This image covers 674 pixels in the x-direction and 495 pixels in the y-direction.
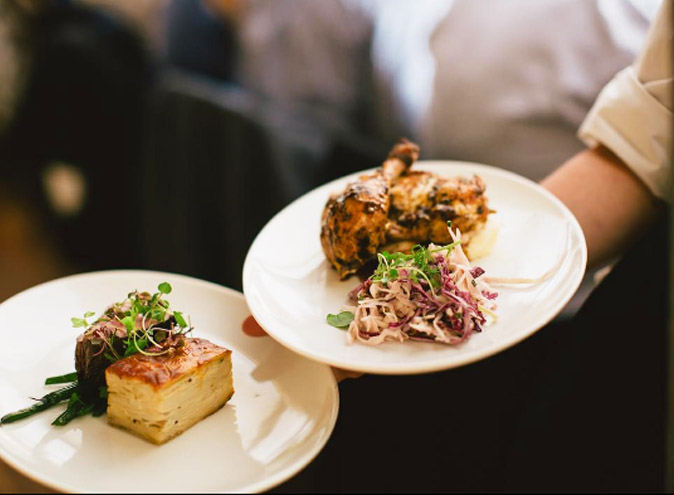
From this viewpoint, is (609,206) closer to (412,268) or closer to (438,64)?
(412,268)

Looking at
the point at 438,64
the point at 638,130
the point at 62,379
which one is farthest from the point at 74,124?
the point at 638,130

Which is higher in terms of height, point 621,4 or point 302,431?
point 621,4

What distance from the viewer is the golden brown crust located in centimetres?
139

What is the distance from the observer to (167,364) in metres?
1.44

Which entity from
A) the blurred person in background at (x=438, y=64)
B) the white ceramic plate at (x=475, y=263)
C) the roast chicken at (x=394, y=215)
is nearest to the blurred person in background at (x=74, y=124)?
the blurred person in background at (x=438, y=64)

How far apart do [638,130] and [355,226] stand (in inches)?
33.8

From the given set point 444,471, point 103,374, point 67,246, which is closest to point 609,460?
point 444,471

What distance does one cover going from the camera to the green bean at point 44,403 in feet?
4.59

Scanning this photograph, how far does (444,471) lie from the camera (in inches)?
73.4

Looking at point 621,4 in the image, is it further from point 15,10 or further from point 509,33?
point 15,10

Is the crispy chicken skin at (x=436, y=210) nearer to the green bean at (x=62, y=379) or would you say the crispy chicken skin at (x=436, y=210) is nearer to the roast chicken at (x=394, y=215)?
the roast chicken at (x=394, y=215)

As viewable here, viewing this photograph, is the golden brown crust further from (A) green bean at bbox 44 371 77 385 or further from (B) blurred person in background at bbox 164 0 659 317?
(B) blurred person in background at bbox 164 0 659 317

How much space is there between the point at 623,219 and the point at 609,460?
0.65 metres

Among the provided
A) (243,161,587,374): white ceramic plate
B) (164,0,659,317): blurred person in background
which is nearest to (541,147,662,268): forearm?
(243,161,587,374): white ceramic plate
